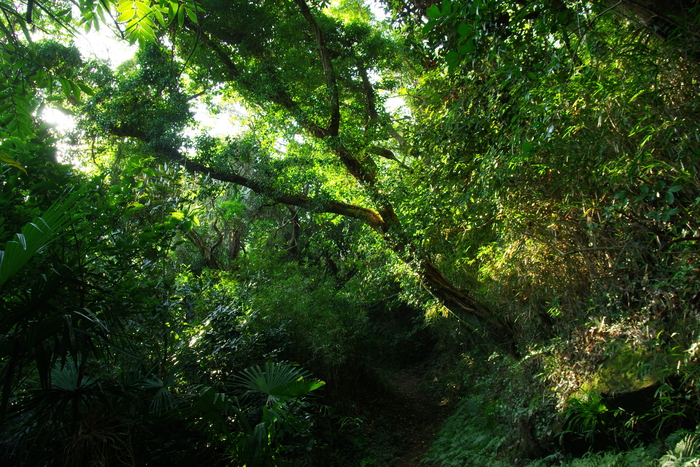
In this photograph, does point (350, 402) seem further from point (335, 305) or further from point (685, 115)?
point (685, 115)

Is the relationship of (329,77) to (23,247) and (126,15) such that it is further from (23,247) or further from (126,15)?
(23,247)

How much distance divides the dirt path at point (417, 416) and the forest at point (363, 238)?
0.29 ft

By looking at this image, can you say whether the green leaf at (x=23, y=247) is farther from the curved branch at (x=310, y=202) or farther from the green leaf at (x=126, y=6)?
the curved branch at (x=310, y=202)

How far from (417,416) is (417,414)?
135 mm

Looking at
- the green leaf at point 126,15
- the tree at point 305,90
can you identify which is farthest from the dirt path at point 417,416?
the green leaf at point 126,15

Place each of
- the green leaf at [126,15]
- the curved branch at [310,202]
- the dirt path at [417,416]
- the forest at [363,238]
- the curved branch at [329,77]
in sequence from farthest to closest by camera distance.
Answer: the curved branch at [310,202]
the curved branch at [329,77]
the dirt path at [417,416]
the forest at [363,238]
the green leaf at [126,15]

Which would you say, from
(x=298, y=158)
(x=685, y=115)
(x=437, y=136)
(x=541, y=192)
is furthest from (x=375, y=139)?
(x=685, y=115)

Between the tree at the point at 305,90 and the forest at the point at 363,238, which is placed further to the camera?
the tree at the point at 305,90

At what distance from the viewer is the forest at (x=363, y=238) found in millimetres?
2811

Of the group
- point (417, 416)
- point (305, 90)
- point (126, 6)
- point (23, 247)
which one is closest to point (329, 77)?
point (305, 90)

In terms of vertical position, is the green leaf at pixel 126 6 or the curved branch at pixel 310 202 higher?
the curved branch at pixel 310 202

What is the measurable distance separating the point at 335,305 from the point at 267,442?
225 inches

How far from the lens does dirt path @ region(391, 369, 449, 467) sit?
6914mm

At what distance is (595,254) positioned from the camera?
4.43 meters
